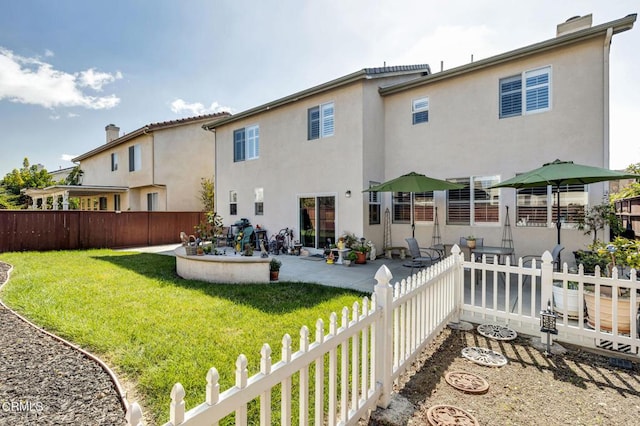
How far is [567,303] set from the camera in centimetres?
409

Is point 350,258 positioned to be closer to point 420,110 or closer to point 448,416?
point 420,110

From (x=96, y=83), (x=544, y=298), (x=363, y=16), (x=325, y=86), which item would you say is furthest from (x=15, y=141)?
(x=544, y=298)

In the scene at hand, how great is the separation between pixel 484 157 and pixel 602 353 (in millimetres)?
7002

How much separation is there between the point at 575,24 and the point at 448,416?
11177 mm

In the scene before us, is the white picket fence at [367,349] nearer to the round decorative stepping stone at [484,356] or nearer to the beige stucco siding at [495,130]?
the round decorative stepping stone at [484,356]

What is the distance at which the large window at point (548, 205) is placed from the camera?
829 centimetres

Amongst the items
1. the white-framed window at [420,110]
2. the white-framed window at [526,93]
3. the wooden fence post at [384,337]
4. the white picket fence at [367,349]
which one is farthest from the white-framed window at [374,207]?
the wooden fence post at [384,337]

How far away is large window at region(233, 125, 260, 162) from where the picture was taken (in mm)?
14391

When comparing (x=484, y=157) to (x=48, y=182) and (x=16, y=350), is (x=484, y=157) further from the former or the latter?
(x=48, y=182)

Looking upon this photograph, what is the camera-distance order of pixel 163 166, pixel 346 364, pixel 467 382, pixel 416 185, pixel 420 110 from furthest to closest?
pixel 163 166, pixel 420 110, pixel 416 185, pixel 467 382, pixel 346 364

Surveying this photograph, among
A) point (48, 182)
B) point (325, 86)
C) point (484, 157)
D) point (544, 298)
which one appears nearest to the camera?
point (544, 298)

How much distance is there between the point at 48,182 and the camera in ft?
116

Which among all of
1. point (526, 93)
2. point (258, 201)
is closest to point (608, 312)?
point (526, 93)

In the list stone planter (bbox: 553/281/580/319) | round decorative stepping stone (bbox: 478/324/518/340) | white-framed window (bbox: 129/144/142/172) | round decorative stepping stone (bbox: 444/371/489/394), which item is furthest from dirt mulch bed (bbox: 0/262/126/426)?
white-framed window (bbox: 129/144/142/172)
